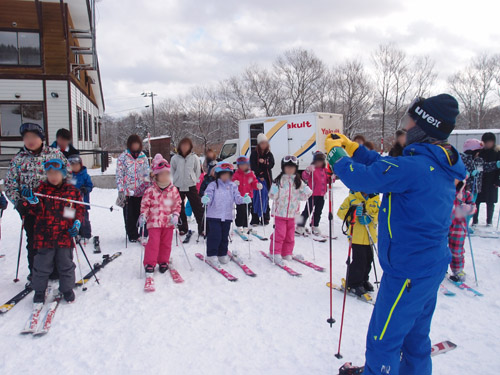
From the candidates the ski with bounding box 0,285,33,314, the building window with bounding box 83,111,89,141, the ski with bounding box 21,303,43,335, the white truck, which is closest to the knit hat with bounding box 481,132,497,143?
the white truck

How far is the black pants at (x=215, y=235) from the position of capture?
17.5 feet

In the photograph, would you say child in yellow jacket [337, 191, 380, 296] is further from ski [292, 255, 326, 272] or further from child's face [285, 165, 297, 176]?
child's face [285, 165, 297, 176]

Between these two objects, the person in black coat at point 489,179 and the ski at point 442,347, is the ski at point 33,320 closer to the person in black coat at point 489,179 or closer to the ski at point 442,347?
the ski at point 442,347

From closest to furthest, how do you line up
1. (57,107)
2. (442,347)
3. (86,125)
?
(442,347) → (57,107) → (86,125)

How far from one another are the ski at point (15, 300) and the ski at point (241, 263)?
111 inches

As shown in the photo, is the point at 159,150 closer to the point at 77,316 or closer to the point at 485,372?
the point at 77,316

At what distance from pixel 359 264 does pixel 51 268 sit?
12.1 ft

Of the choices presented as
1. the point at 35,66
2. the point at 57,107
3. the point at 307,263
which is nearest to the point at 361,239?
the point at 307,263

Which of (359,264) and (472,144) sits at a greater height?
(472,144)

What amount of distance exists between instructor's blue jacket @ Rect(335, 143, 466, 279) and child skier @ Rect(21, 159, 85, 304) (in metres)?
3.32

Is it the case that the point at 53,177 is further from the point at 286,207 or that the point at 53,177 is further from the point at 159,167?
the point at 286,207

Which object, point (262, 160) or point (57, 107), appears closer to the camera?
point (262, 160)

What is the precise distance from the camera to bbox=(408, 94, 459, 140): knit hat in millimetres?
2145

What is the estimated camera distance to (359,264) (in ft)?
13.8
